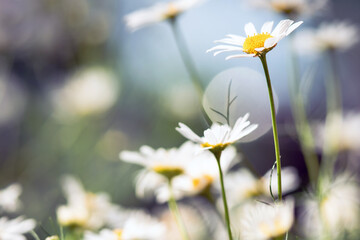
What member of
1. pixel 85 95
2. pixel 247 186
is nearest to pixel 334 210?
pixel 247 186

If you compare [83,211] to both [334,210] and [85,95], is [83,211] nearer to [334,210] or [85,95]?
[334,210]

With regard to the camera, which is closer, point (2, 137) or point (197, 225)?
point (197, 225)

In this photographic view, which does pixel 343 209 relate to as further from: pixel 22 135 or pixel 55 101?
pixel 22 135

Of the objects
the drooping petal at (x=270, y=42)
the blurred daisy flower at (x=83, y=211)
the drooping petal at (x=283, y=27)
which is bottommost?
the blurred daisy flower at (x=83, y=211)

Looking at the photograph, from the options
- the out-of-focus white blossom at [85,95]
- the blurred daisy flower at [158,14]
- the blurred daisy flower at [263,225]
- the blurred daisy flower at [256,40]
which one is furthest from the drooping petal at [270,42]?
the out-of-focus white blossom at [85,95]

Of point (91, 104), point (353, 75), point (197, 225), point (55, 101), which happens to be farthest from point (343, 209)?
point (353, 75)

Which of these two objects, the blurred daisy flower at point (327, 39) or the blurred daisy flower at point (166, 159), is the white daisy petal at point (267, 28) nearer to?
the blurred daisy flower at point (166, 159)

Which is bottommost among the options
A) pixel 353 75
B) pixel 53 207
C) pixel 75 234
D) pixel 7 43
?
pixel 353 75
